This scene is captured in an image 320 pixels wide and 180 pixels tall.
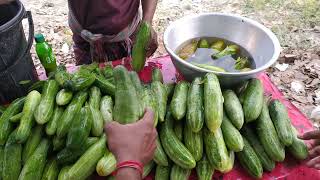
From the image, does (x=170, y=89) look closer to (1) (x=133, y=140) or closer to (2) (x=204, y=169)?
(2) (x=204, y=169)

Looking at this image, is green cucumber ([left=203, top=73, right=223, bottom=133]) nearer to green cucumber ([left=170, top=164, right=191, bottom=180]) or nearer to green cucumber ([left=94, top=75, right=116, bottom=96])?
green cucumber ([left=170, top=164, right=191, bottom=180])

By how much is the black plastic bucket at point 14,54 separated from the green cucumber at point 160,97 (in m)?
0.83

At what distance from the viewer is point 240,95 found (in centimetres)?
205

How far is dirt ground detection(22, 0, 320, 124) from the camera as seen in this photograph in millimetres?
3779

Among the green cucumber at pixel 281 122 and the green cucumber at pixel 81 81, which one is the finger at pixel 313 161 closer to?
the green cucumber at pixel 281 122

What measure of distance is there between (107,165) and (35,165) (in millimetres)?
368

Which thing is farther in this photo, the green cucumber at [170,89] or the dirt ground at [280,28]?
the dirt ground at [280,28]

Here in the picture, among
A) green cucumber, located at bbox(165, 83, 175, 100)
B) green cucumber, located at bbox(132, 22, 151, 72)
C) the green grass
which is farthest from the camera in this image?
the green grass

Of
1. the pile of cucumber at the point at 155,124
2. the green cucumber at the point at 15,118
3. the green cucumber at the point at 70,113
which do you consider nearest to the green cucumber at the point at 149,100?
the pile of cucumber at the point at 155,124

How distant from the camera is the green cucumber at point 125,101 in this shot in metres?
1.57

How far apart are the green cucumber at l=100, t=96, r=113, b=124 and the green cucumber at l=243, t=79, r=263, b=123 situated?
2.44ft

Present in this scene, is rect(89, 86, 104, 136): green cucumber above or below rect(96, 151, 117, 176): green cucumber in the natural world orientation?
above

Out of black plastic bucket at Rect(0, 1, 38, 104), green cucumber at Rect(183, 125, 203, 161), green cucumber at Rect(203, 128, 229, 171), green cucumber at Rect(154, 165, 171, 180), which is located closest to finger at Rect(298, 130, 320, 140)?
green cucumber at Rect(203, 128, 229, 171)

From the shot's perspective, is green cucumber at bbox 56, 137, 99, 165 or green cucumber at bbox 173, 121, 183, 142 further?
green cucumber at bbox 173, 121, 183, 142
